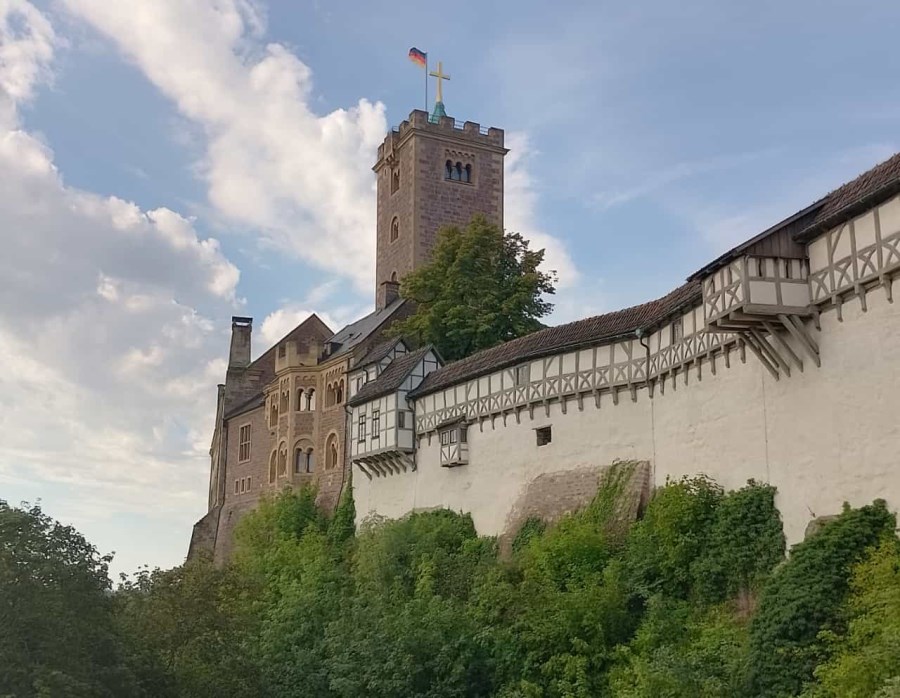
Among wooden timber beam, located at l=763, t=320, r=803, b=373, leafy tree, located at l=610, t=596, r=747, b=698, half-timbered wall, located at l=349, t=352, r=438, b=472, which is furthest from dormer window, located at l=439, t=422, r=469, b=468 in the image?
wooden timber beam, located at l=763, t=320, r=803, b=373

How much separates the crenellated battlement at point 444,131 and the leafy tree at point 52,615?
127 feet

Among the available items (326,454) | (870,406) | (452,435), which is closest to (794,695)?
(870,406)

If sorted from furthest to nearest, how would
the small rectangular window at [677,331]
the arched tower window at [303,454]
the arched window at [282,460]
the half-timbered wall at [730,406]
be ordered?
the arched window at [282,460] → the arched tower window at [303,454] → the small rectangular window at [677,331] → the half-timbered wall at [730,406]

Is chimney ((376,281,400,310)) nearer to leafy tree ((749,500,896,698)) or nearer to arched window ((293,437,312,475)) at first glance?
arched window ((293,437,312,475))

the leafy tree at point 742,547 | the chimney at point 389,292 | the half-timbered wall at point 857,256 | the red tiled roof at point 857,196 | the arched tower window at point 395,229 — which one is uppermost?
the arched tower window at point 395,229

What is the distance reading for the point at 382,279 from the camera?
5897 centimetres

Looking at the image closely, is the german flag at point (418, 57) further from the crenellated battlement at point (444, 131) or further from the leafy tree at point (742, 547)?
the leafy tree at point (742, 547)

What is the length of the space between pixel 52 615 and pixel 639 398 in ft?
48.3

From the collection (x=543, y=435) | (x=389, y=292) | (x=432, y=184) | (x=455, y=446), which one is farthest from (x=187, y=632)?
(x=432, y=184)

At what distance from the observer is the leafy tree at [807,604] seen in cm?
1773

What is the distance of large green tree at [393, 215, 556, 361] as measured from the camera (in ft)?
138

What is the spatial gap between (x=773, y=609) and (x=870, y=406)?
→ 3.97m

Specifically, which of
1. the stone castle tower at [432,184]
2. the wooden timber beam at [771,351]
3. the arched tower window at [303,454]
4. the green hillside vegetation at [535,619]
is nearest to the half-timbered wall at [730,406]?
the wooden timber beam at [771,351]

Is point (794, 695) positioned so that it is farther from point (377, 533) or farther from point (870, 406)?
point (377, 533)
